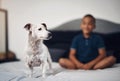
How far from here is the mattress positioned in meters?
0.75

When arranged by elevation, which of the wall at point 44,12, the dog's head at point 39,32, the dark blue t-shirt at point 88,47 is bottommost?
the dark blue t-shirt at point 88,47

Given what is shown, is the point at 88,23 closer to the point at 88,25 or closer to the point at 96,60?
the point at 88,25

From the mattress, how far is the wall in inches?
4.2

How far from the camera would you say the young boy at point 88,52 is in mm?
872

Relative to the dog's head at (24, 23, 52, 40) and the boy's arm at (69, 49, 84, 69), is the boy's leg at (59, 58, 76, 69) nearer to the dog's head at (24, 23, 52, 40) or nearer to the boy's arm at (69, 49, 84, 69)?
the boy's arm at (69, 49, 84, 69)

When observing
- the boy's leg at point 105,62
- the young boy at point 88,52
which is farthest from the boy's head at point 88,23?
the boy's leg at point 105,62

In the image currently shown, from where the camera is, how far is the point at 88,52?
897 millimetres

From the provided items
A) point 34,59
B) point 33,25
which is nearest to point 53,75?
point 34,59

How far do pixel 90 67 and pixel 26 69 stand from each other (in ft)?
0.80

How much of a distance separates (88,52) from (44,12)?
240mm

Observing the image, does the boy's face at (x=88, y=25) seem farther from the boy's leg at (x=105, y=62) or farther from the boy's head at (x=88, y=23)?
the boy's leg at (x=105, y=62)

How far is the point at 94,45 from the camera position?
90 cm

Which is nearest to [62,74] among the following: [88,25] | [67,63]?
[67,63]

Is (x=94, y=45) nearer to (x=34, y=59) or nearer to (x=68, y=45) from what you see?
(x=68, y=45)
